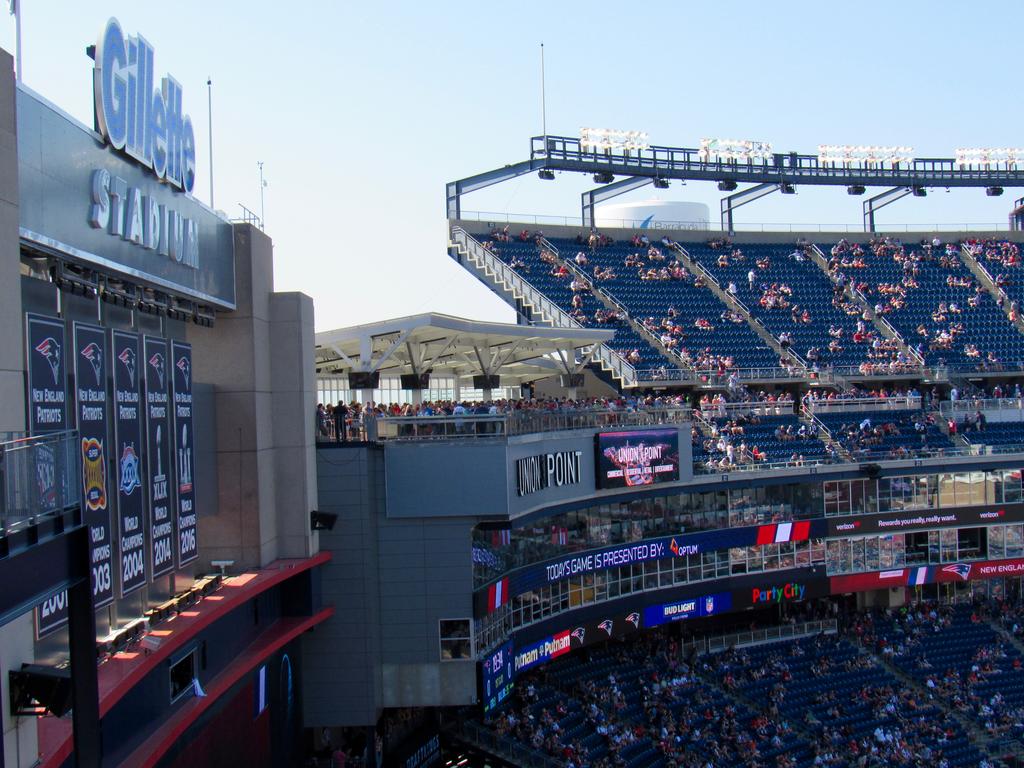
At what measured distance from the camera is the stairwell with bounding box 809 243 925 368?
4266 centimetres

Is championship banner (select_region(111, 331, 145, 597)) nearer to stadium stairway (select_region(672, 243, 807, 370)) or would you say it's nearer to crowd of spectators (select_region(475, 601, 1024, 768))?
crowd of spectators (select_region(475, 601, 1024, 768))

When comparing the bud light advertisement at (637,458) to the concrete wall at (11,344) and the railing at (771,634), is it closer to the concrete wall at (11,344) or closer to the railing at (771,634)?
the railing at (771,634)

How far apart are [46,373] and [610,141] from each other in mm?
37680

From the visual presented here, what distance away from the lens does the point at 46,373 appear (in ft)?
38.6

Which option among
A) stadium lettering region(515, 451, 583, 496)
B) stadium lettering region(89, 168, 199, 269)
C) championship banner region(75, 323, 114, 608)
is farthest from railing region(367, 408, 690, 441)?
championship banner region(75, 323, 114, 608)

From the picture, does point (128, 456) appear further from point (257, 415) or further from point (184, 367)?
point (257, 415)

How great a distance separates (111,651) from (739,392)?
28295mm

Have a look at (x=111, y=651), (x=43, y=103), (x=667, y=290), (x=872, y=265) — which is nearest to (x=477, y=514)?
(x=111, y=651)

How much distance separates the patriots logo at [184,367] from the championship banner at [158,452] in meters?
0.68

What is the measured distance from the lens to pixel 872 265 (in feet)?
157

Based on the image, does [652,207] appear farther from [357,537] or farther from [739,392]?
[357,537]

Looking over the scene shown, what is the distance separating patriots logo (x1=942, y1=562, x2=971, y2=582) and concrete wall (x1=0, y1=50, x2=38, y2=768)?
1253 inches

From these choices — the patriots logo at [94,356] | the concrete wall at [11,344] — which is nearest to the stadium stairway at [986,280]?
the patriots logo at [94,356]

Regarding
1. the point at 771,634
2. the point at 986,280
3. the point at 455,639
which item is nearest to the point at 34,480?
the point at 455,639
